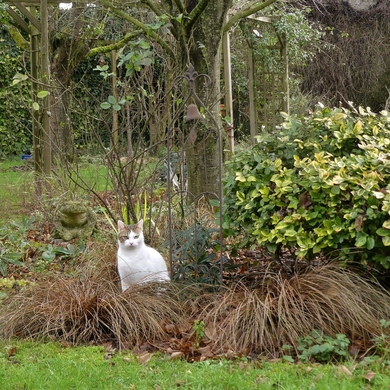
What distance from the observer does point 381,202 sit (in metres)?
4.37

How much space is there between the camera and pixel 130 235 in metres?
4.93

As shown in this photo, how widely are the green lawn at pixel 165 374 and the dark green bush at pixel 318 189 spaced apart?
104 cm

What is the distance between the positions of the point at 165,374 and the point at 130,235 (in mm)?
1468

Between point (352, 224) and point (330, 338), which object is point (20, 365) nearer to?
point (330, 338)

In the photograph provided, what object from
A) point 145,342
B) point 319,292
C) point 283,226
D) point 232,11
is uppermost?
point 232,11

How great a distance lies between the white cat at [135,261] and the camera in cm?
490

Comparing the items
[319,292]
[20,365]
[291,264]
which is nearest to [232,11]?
[291,264]

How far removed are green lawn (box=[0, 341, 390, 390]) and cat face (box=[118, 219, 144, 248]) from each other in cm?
104

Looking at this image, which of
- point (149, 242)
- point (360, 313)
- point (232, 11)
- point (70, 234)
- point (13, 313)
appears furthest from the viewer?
point (232, 11)

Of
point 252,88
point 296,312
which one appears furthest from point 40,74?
point 252,88

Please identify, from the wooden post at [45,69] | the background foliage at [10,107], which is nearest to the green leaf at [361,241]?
the wooden post at [45,69]

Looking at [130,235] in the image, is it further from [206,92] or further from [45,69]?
[45,69]

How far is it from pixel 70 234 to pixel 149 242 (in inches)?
48.7

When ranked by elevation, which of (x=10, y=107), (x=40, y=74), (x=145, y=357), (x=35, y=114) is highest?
(x=40, y=74)
